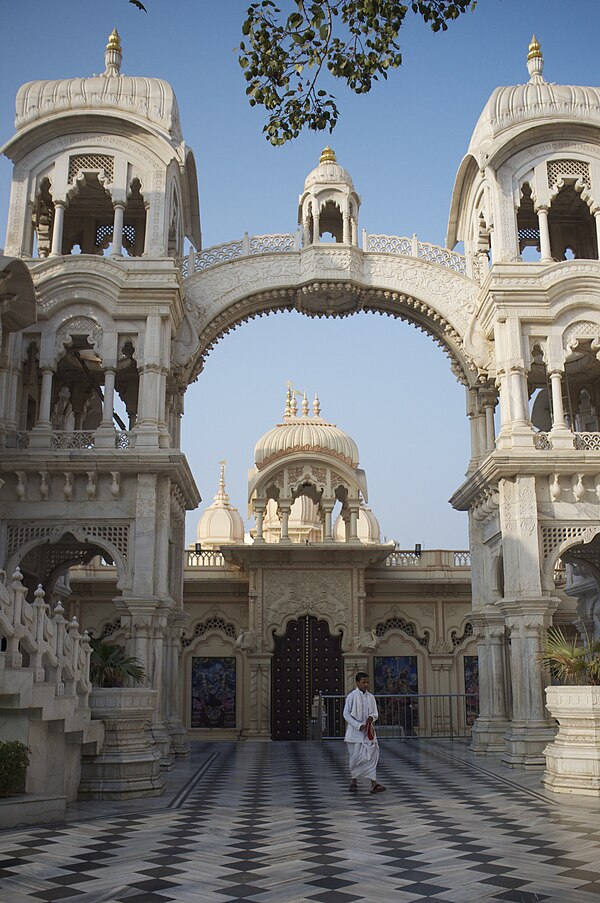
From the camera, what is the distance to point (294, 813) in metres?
9.09

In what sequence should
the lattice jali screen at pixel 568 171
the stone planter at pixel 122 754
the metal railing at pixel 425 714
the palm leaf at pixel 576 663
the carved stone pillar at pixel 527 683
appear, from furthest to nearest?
the metal railing at pixel 425 714, the lattice jali screen at pixel 568 171, the carved stone pillar at pixel 527 683, the palm leaf at pixel 576 663, the stone planter at pixel 122 754

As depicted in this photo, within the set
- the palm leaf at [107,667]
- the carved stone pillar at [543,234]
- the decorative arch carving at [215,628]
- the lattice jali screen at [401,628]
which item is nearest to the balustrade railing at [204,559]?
the decorative arch carving at [215,628]

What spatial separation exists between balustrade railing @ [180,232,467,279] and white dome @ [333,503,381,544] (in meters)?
10.8

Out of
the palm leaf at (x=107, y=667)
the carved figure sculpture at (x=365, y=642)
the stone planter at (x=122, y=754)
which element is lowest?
the stone planter at (x=122, y=754)

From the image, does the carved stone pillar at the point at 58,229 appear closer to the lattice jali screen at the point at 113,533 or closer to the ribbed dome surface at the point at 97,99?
the ribbed dome surface at the point at 97,99

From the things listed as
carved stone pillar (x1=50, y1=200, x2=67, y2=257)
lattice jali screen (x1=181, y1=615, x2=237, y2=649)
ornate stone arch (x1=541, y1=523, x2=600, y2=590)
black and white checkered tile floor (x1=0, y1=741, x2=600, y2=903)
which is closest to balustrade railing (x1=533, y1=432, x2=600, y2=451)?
ornate stone arch (x1=541, y1=523, x2=600, y2=590)

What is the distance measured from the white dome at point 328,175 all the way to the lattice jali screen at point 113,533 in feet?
26.6

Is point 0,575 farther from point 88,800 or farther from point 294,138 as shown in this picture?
point 294,138

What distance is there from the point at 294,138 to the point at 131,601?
30.3ft

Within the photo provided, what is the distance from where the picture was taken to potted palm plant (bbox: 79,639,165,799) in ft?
33.9

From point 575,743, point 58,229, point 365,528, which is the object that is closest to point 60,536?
point 58,229

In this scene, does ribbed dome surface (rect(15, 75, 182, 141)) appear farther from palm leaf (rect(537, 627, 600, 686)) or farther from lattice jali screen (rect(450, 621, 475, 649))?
lattice jali screen (rect(450, 621, 475, 649))

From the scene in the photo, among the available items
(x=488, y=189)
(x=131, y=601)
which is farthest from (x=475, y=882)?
(x=488, y=189)

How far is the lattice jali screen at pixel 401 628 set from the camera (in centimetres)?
2397
